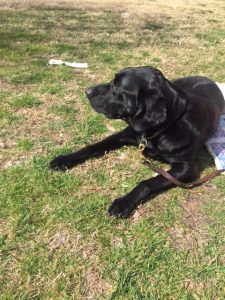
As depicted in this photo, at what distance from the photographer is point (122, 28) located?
9500 mm

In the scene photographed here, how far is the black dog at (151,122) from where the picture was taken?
3.64 metres

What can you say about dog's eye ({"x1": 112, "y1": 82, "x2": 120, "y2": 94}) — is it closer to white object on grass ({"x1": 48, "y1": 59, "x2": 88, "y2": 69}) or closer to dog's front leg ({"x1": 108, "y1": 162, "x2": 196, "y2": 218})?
dog's front leg ({"x1": 108, "y1": 162, "x2": 196, "y2": 218})

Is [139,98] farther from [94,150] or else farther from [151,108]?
[94,150]

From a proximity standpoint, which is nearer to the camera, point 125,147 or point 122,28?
point 125,147

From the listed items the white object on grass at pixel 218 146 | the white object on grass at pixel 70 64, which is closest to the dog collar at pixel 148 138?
the white object on grass at pixel 218 146

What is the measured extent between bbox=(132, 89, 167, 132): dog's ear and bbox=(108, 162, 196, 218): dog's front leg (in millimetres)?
524

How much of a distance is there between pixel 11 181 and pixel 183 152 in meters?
1.66

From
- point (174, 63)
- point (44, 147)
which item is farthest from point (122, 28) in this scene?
point (44, 147)

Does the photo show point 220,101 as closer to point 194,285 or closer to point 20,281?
point 194,285

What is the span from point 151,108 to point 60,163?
1080 mm

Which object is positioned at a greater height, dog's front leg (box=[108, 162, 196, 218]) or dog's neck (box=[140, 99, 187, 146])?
dog's neck (box=[140, 99, 187, 146])

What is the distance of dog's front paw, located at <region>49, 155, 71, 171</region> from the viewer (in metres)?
4.03

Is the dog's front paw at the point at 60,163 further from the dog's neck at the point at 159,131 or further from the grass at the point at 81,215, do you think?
the dog's neck at the point at 159,131

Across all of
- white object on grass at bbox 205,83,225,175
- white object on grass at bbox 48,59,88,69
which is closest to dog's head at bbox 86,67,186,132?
white object on grass at bbox 205,83,225,175
